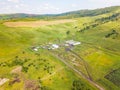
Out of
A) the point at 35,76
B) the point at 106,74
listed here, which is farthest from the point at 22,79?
the point at 106,74

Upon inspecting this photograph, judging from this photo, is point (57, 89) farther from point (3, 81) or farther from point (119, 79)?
point (119, 79)

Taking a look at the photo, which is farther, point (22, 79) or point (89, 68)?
point (89, 68)

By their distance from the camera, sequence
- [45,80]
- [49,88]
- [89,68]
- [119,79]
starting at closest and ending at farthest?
[49,88]
[45,80]
[119,79]
[89,68]

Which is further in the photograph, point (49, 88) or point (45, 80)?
point (45, 80)

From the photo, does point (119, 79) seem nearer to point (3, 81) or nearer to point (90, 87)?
point (90, 87)

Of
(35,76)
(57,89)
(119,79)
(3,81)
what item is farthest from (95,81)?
(3,81)

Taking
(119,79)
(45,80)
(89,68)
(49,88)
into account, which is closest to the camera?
(49,88)

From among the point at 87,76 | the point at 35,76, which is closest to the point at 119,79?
the point at 87,76
